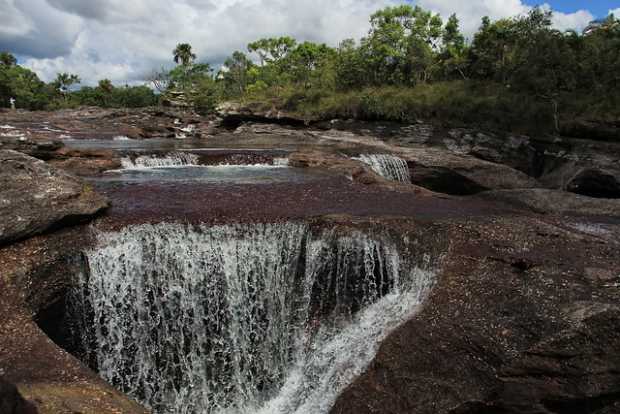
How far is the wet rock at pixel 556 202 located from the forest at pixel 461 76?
10.4 meters

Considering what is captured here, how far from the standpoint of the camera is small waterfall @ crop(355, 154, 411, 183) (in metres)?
19.6

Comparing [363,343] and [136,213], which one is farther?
[136,213]

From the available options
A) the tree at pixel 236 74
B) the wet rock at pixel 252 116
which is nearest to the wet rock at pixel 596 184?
the wet rock at pixel 252 116

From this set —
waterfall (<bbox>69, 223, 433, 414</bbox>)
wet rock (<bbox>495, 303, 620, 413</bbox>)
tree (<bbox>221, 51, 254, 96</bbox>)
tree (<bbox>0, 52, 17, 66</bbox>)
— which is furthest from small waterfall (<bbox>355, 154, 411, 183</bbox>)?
tree (<bbox>0, 52, 17, 66</bbox>)

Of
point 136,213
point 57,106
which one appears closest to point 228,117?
point 136,213

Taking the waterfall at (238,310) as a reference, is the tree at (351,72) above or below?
above

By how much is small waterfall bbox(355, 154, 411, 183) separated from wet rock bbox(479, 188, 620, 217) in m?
5.64

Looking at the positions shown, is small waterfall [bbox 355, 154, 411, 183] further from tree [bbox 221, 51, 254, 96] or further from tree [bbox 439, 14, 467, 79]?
tree [bbox 221, 51, 254, 96]

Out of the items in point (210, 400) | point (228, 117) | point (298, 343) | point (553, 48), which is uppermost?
point (553, 48)

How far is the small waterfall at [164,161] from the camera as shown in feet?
59.1

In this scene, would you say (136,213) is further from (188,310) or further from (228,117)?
(228,117)

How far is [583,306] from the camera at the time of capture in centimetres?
668

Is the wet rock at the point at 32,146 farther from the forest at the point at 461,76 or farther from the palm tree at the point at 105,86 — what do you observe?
the palm tree at the point at 105,86

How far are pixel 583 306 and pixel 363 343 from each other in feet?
11.7
